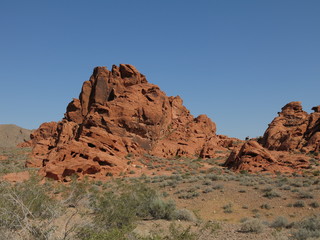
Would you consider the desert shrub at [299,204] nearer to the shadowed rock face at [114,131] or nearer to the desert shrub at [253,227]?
the desert shrub at [253,227]

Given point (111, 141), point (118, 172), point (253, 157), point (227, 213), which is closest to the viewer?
point (227, 213)

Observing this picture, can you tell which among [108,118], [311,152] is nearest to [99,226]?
[108,118]

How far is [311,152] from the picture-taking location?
3556 centimetres

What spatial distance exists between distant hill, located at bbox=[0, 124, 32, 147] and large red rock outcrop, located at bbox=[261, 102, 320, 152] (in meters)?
108

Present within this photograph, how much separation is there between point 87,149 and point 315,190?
19377 mm

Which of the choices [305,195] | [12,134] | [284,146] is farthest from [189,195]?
[12,134]

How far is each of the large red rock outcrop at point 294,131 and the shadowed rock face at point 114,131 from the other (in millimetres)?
11214

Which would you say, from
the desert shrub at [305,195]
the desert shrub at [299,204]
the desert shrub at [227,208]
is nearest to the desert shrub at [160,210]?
the desert shrub at [227,208]

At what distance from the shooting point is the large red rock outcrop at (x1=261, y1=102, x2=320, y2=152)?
38750 mm

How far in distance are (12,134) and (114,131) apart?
378 ft

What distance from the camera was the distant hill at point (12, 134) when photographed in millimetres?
120938

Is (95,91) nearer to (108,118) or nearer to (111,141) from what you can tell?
(108,118)

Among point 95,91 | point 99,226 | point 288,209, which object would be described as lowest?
point 99,226

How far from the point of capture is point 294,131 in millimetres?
43125
